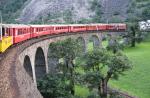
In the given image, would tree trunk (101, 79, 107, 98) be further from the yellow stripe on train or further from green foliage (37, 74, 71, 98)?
the yellow stripe on train

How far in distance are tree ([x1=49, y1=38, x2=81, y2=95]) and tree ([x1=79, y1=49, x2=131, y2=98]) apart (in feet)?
5.35

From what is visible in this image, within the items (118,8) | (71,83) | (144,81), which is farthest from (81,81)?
(118,8)

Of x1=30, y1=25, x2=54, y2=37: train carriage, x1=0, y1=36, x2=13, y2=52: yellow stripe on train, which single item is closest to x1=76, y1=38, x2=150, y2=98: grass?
x1=30, y1=25, x2=54, y2=37: train carriage

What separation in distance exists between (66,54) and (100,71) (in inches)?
177

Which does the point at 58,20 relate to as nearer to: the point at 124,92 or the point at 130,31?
the point at 130,31

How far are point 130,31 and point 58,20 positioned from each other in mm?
41402

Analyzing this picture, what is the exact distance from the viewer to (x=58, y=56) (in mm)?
40469

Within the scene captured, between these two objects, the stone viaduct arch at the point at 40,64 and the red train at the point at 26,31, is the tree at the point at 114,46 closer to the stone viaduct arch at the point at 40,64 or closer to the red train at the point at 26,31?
the red train at the point at 26,31

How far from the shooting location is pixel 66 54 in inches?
1582

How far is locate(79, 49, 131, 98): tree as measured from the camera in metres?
36.0

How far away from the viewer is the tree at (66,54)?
1567 inches

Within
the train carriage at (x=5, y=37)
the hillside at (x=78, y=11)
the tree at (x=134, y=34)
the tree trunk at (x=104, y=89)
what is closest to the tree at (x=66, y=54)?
the tree trunk at (x=104, y=89)

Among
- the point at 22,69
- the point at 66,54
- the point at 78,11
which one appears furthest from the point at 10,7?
the point at 22,69

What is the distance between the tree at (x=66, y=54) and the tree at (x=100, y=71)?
163 cm
